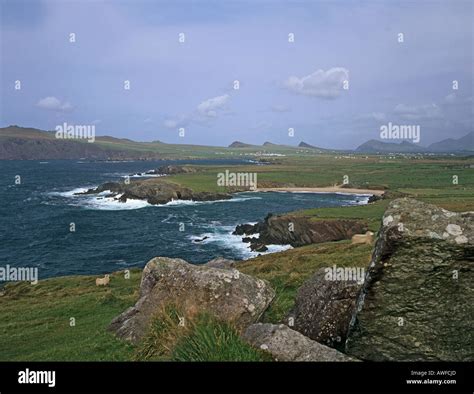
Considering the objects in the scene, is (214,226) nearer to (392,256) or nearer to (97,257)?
(97,257)

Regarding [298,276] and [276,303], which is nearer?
[276,303]

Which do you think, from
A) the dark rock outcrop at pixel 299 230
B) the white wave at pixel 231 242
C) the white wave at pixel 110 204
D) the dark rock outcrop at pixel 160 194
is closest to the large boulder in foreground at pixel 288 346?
the white wave at pixel 231 242

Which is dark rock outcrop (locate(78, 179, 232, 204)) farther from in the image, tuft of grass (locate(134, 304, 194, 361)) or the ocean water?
tuft of grass (locate(134, 304, 194, 361))

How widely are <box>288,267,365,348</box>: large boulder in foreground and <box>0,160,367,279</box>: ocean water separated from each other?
153 feet

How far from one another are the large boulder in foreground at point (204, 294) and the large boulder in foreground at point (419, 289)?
11.9 feet

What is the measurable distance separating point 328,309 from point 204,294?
3.74 metres

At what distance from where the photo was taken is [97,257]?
6412 centimetres

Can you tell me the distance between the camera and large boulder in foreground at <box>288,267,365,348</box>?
11820 millimetres

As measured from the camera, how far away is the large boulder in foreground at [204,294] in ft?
41.8

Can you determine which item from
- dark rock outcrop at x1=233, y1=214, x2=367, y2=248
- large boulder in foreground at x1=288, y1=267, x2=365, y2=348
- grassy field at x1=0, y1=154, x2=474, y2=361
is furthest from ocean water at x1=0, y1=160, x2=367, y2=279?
large boulder in foreground at x1=288, y1=267, x2=365, y2=348

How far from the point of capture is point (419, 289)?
999 cm

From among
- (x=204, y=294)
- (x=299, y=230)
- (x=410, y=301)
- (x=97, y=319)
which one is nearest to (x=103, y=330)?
(x=97, y=319)

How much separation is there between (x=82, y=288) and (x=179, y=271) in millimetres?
30115
